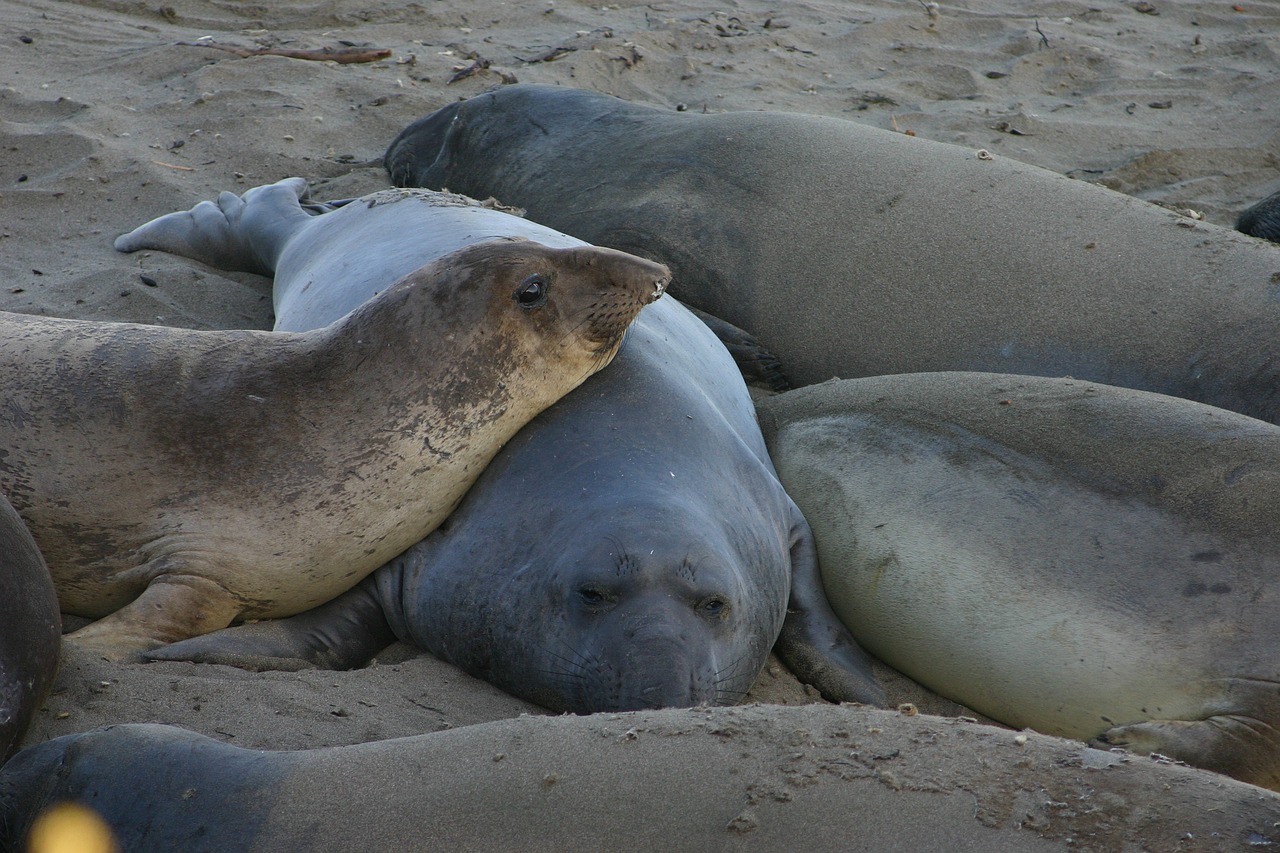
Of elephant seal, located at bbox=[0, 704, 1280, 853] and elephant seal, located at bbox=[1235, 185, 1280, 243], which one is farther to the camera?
elephant seal, located at bbox=[1235, 185, 1280, 243]

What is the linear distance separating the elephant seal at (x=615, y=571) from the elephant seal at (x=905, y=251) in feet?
2.92

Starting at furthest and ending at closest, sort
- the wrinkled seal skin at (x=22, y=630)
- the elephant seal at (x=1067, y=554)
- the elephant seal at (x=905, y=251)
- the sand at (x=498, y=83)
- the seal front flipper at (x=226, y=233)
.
Result: 1. the sand at (x=498, y=83)
2. the seal front flipper at (x=226, y=233)
3. the elephant seal at (x=905, y=251)
4. the elephant seal at (x=1067, y=554)
5. the wrinkled seal skin at (x=22, y=630)

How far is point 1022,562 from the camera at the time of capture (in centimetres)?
321

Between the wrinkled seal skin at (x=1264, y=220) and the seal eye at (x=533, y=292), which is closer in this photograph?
the seal eye at (x=533, y=292)

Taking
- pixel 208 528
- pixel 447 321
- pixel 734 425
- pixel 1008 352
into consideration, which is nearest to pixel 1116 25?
pixel 1008 352

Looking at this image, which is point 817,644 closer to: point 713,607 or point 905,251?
point 713,607

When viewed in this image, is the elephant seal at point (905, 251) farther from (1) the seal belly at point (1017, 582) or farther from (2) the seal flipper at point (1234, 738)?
(2) the seal flipper at point (1234, 738)

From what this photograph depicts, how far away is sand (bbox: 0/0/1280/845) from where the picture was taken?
523cm

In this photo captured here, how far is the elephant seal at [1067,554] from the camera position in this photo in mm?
2895

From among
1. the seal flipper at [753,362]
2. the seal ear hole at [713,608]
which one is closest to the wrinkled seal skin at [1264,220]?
the seal flipper at [753,362]

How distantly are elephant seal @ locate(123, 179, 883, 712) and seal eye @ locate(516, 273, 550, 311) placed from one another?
269 millimetres

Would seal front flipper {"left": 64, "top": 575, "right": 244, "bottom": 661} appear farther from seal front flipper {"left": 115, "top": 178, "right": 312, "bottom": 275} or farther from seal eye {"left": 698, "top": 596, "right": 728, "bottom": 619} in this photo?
seal front flipper {"left": 115, "top": 178, "right": 312, "bottom": 275}

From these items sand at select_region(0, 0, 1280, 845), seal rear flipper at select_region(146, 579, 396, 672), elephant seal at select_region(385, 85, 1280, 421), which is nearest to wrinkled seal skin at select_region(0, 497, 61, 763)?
seal rear flipper at select_region(146, 579, 396, 672)

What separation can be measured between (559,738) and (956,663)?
1.50 metres
